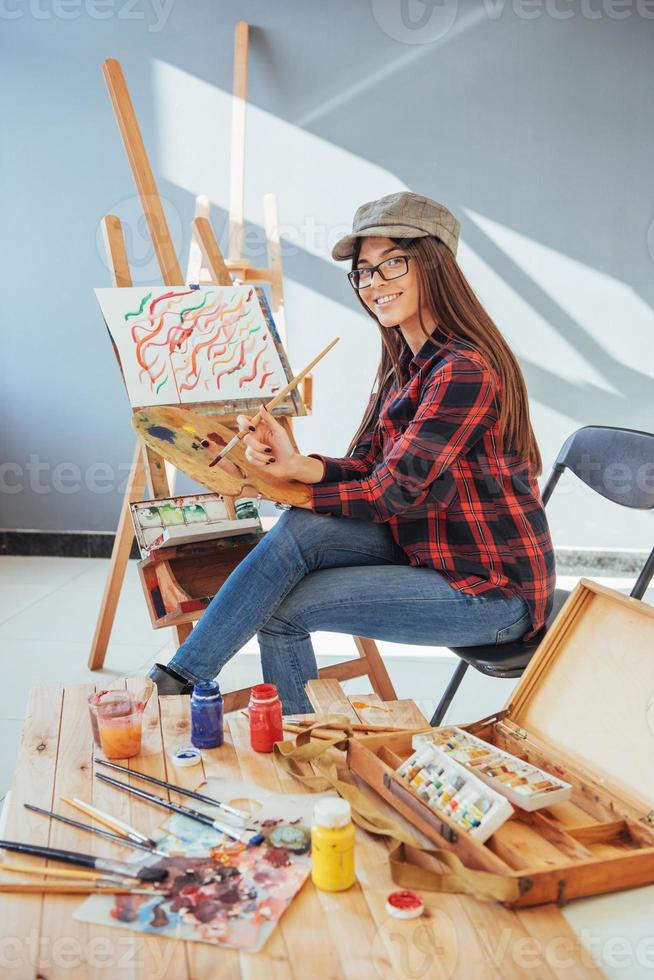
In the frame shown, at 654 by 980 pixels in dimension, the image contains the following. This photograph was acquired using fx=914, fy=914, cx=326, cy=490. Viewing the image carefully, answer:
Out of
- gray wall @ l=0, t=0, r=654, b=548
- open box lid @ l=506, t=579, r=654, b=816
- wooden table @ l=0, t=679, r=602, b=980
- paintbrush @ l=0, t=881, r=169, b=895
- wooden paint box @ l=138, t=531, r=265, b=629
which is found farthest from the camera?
gray wall @ l=0, t=0, r=654, b=548

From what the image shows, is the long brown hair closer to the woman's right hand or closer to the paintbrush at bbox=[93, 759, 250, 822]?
the woman's right hand

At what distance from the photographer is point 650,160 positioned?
11.8 feet

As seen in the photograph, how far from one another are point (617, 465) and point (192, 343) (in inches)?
41.9

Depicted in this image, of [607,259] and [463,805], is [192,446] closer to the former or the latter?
[463,805]

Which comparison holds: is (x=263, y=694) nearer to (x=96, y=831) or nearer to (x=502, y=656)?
(x=96, y=831)

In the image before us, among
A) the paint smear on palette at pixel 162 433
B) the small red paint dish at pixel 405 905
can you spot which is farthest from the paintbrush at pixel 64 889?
the paint smear on palette at pixel 162 433

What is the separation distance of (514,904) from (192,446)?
1204 millimetres

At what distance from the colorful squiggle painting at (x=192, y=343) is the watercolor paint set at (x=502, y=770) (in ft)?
3.90

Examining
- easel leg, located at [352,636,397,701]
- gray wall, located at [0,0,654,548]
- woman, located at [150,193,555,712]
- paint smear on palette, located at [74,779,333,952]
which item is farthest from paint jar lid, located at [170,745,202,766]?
gray wall, located at [0,0,654,548]

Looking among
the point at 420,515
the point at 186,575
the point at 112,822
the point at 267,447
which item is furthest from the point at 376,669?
the point at 112,822

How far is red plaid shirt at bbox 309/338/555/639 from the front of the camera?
1.73 meters

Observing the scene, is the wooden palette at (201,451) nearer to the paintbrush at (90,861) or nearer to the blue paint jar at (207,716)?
the blue paint jar at (207,716)

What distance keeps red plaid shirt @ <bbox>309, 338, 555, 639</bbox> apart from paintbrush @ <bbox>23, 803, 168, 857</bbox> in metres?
0.85

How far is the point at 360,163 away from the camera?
12.1ft
